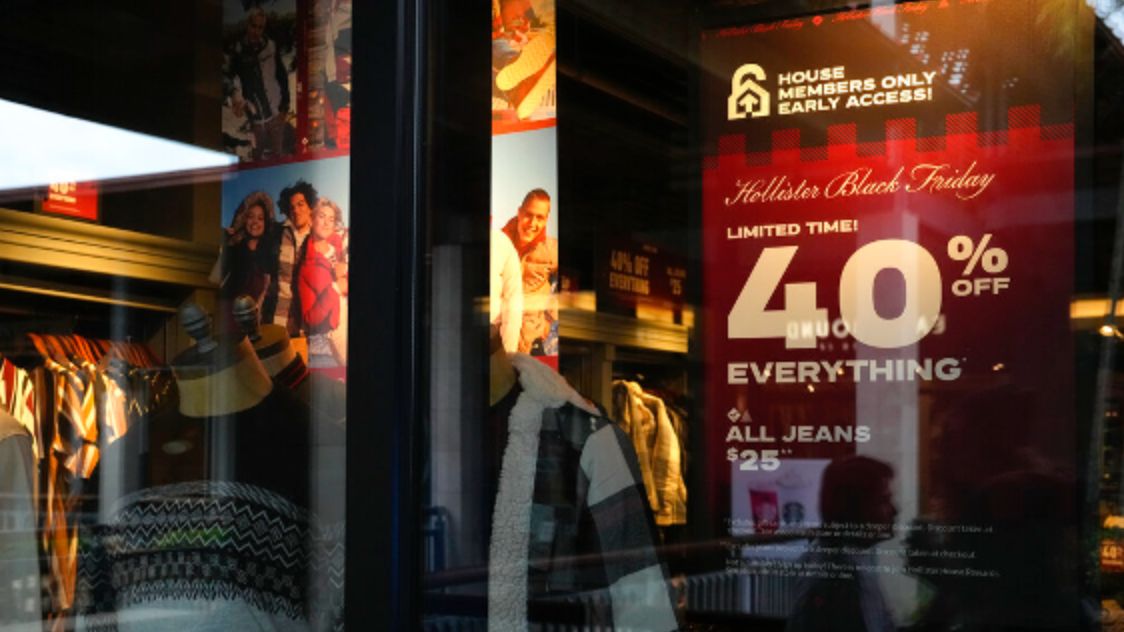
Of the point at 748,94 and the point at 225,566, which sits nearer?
the point at 225,566

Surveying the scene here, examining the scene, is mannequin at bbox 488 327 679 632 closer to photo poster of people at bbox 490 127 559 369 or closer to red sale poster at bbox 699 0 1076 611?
photo poster of people at bbox 490 127 559 369

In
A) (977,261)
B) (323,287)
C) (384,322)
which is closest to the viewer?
(384,322)

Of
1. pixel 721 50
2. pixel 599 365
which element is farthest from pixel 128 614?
pixel 721 50

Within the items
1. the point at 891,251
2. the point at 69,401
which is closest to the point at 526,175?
the point at 891,251

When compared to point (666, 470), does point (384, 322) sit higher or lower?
higher

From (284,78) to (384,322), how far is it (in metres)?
1.12

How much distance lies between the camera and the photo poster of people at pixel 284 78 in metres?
3.01

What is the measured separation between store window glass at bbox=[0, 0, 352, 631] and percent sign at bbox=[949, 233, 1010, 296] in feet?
4.51

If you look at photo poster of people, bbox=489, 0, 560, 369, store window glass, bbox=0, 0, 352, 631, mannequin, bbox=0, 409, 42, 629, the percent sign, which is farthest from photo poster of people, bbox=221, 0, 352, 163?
the percent sign

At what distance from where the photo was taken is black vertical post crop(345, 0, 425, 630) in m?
2.29

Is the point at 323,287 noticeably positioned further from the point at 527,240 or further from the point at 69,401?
the point at 69,401

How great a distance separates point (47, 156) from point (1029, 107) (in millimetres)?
2893

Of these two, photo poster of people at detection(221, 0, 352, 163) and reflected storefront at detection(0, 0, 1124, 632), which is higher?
photo poster of people at detection(221, 0, 352, 163)

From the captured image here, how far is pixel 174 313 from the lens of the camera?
3838 mm
